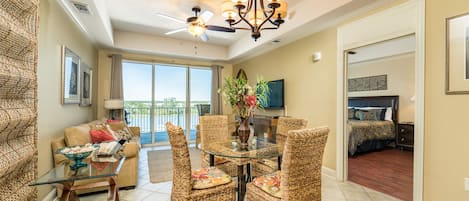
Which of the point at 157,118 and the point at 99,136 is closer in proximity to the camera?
the point at 99,136

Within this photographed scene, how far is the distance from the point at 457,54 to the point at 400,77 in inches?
174

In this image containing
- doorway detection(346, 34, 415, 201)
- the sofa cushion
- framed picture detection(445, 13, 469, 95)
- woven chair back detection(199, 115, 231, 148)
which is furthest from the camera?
doorway detection(346, 34, 415, 201)

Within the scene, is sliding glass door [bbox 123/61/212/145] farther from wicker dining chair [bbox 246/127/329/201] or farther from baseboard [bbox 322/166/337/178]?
wicker dining chair [bbox 246/127/329/201]

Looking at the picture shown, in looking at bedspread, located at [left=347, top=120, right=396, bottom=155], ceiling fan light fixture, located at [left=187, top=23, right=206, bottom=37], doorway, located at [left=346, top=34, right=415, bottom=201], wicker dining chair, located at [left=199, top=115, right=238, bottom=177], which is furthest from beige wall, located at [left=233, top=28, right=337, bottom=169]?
ceiling fan light fixture, located at [left=187, top=23, right=206, bottom=37]

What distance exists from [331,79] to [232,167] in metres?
2.08

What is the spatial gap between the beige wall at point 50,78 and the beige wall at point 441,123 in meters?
4.01

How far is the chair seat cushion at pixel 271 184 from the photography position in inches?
68.4

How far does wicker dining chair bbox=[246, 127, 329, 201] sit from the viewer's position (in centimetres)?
156

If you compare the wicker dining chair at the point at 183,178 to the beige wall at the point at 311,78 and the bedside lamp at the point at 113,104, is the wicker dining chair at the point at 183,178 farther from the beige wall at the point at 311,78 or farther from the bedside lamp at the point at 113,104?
the bedside lamp at the point at 113,104

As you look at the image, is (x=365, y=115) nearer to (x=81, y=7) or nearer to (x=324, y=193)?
(x=324, y=193)

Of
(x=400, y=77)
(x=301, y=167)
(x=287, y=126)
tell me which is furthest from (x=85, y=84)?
(x=400, y=77)

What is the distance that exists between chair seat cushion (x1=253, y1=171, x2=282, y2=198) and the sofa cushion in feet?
7.45

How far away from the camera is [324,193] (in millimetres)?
2787

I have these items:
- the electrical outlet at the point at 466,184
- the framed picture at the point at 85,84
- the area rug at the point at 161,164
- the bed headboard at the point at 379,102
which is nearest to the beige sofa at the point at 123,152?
the area rug at the point at 161,164
